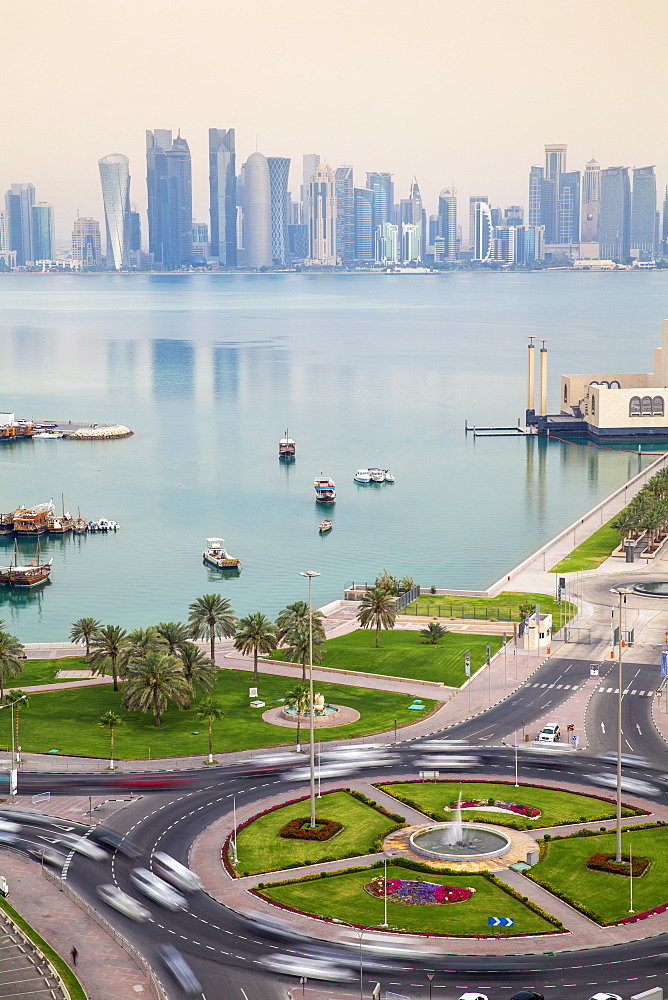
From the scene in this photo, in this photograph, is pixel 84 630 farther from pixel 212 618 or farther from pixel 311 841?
pixel 311 841

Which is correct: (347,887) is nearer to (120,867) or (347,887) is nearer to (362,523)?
(120,867)

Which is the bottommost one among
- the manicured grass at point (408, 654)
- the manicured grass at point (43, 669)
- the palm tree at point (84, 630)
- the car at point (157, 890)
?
the manicured grass at point (43, 669)

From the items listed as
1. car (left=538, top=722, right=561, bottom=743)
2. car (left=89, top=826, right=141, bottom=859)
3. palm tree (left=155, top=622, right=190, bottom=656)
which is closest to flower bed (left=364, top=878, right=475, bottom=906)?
car (left=89, top=826, right=141, bottom=859)

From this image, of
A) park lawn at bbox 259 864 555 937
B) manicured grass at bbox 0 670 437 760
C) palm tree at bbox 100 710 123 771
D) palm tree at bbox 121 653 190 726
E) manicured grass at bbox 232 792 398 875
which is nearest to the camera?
park lawn at bbox 259 864 555 937

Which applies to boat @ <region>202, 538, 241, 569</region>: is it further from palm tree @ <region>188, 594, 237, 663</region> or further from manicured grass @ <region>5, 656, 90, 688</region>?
palm tree @ <region>188, 594, 237, 663</region>

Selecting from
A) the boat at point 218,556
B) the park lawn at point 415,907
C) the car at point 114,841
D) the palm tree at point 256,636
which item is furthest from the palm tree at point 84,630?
the park lawn at point 415,907

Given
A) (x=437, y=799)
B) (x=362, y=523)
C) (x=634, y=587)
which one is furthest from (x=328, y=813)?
(x=362, y=523)

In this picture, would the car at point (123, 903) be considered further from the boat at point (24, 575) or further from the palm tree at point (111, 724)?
the boat at point (24, 575)
